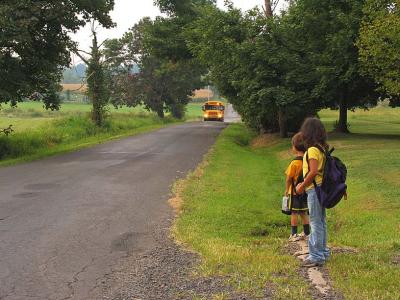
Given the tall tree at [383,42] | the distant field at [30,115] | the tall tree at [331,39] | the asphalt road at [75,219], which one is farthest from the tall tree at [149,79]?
the asphalt road at [75,219]

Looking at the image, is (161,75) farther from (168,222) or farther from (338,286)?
(338,286)

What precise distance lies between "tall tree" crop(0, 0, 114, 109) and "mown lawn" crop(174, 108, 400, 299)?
8.40 metres

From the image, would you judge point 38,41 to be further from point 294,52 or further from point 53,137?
point 294,52

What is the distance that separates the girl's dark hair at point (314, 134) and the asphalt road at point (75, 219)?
2.86m

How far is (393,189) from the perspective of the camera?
1194cm

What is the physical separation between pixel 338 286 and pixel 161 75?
57309 mm

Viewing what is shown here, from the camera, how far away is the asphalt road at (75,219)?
242 inches

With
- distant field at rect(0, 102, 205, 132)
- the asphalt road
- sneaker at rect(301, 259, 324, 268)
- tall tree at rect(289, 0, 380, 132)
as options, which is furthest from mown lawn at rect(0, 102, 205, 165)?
sneaker at rect(301, 259, 324, 268)

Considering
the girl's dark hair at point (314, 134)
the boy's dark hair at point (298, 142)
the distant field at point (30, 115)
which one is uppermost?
the girl's dark hair at point (314, 134)

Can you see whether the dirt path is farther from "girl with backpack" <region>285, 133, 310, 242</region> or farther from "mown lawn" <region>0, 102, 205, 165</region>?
"mown lawn" <region>0, 102, 205, 165</region>

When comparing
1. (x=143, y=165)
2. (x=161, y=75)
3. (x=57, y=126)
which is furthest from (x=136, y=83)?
(x=143, y=165)

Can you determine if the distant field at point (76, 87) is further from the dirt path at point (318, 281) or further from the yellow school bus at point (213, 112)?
the dirt path at point (318, 281)

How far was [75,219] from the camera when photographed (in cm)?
934

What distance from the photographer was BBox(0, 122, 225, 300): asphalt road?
6.14m
